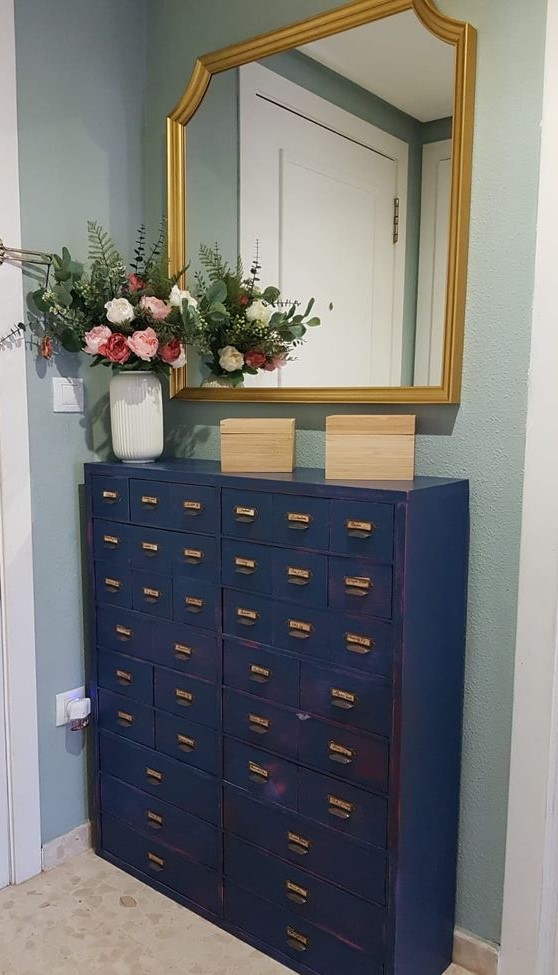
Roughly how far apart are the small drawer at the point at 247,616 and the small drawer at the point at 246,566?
22 mm

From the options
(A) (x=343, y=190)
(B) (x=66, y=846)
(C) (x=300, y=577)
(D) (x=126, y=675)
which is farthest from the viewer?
(B) (x=66, y=846)

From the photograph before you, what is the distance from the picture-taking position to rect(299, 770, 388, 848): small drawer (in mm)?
1589

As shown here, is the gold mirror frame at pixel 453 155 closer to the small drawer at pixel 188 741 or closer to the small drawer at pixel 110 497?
the small drawer at pixel 110 497

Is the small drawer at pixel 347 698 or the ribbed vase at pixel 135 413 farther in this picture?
the ribbed vase at pixel 135 413

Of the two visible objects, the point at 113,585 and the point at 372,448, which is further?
the point at 113,585

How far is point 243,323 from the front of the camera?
6.51ft

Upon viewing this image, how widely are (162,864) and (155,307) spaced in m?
1.49

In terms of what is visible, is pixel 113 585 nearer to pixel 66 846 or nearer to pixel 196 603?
pixel 196 603

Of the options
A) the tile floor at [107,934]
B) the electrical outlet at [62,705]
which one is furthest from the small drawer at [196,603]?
the tile floor at [107,934]

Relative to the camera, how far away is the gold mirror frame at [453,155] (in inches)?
64.7

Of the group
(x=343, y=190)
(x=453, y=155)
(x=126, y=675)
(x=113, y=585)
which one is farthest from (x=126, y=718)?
(x=453, y=155)

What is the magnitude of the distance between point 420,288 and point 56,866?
1.88m

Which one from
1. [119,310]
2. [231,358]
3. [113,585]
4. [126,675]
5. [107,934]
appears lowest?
[107,934]

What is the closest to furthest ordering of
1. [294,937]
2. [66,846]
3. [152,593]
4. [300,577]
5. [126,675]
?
[300,577] → [294,937] → [152,593] → [126,675] → [66,846]
